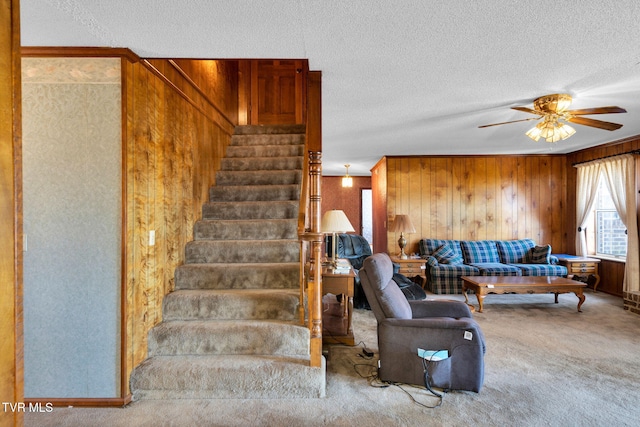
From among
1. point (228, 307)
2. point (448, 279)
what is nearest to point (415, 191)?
point (448, 279)

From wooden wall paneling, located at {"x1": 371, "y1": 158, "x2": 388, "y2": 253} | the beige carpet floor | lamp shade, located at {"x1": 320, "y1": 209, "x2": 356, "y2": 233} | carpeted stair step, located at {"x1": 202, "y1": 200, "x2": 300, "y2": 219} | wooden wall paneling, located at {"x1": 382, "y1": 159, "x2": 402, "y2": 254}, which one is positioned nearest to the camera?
the beige carpet floor

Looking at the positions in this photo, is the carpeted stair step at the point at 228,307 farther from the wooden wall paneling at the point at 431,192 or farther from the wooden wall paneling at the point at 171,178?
the wooden wall paneling at the point at 431,192

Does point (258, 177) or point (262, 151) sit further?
point (262, 151)

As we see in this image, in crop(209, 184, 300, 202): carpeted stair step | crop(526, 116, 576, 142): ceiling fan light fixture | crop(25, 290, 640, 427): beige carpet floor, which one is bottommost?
crop(25, 290, 640, 427): beige carpet floor

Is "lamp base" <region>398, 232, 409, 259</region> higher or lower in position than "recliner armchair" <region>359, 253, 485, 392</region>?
higher

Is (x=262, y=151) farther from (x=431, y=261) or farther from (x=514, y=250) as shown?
(x=514, y=250)

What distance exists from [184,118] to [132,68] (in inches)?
31.9

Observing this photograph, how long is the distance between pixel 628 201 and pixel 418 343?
4.87 meters

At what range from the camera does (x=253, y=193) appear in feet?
13.0

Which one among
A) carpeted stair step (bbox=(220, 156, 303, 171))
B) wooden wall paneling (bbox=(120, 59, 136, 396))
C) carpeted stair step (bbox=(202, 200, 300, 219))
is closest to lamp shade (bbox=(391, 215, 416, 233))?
carpeted stair step (bbox=(220, 156, 303, 171))

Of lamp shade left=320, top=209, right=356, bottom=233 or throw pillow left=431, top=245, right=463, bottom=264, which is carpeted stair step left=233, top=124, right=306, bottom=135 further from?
throw pillow left=431, top=245, right=463, bottom=264

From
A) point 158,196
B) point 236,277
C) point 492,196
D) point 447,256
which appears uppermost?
point 492,196

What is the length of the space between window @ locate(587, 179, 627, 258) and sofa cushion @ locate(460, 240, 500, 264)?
67.6 inches

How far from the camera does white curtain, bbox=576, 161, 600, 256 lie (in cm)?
593
